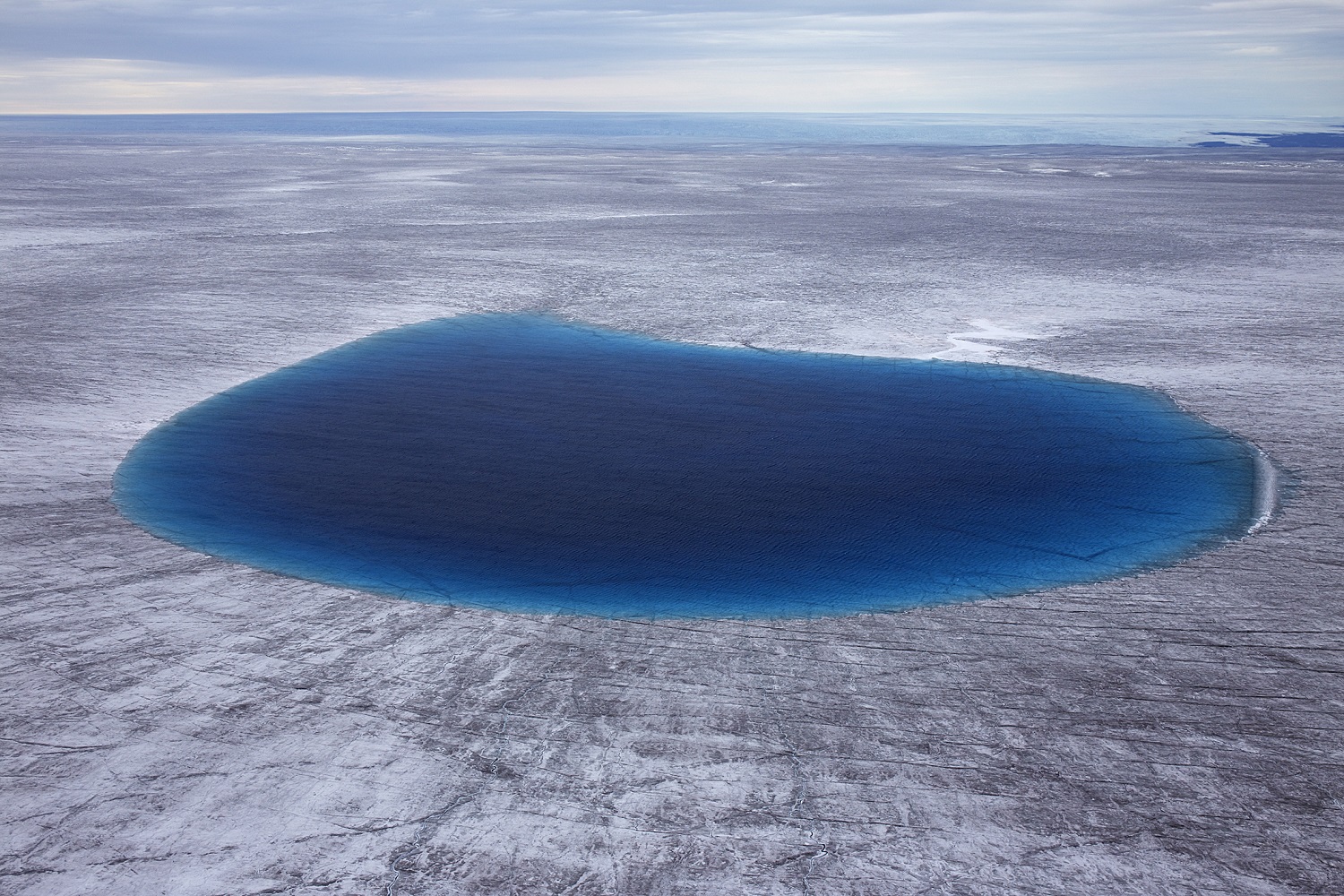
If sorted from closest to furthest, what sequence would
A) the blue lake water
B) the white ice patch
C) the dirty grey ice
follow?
the dirty grey ice < the blue lake water < the white ice patch

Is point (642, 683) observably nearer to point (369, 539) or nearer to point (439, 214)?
point (369, 539)

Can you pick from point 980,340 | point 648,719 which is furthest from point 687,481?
point 980,340

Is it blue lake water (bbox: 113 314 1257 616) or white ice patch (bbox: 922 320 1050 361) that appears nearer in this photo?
blue lake water (bbox: 113 314 1257 616)

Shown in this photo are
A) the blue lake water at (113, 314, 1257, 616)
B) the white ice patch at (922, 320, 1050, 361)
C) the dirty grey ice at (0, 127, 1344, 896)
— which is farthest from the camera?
the white ice patch at (922, 320, 1050, 361)

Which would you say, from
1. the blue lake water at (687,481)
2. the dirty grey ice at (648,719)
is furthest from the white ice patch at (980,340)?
the dirty grey ice at (648,719)

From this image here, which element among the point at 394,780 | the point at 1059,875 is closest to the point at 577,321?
the point at 394,780

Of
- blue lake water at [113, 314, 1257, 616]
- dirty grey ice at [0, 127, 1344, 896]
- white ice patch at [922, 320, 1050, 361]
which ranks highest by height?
white ice patch at [922, 320, 1050, 361]

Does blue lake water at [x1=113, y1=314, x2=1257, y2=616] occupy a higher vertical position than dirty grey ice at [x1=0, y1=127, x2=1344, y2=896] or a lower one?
higher

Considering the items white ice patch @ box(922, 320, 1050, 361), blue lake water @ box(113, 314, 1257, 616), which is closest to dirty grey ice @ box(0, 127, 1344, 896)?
blue lake water @ box(113, 314, 1257, 616)

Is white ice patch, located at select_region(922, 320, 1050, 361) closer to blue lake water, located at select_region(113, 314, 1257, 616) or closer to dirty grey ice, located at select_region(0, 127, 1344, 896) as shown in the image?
blue lake water, located at select_region(113, 314, 1257, 616)
